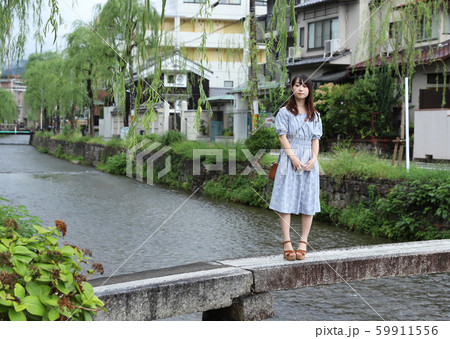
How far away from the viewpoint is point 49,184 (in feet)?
66.1

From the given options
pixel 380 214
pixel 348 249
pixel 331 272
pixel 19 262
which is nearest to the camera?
pixel 19 262

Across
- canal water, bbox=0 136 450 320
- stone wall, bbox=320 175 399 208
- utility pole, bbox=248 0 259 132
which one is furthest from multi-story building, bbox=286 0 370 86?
stone wall, bbox=320 175 399 208

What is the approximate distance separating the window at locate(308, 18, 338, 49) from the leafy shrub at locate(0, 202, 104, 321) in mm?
26468

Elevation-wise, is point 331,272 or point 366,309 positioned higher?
point 331,272

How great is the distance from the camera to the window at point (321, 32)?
28.3 meters

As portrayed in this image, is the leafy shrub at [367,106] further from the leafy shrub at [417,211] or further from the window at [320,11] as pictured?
the leafy shrub at [417,211]

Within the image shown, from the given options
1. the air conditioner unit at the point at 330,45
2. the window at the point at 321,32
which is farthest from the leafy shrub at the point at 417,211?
the window at the point at 321,32

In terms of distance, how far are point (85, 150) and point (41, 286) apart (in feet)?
102

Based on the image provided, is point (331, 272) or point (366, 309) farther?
point (366, 309)

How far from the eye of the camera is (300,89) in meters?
5.32

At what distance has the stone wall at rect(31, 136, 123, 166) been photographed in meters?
28.8

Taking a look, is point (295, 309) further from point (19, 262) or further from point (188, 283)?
point (19, 262)
